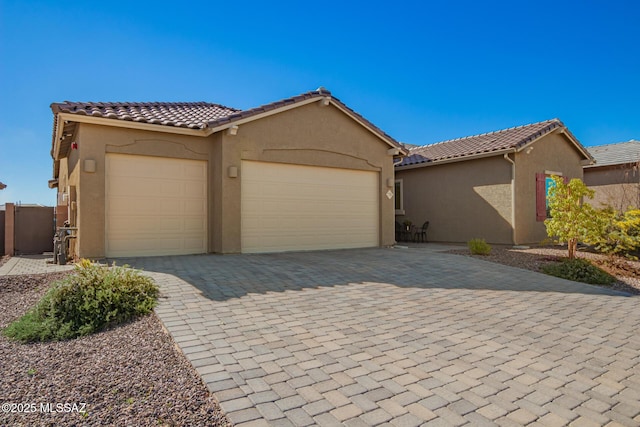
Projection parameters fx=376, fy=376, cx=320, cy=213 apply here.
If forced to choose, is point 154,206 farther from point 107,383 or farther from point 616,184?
point 616,184

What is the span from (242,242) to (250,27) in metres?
6.41

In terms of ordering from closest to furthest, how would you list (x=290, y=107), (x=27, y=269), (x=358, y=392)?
(x=358, y=392) < (x=27, y=269) < (x=290, y=107)

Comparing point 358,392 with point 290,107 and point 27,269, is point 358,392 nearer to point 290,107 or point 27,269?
point 27,269

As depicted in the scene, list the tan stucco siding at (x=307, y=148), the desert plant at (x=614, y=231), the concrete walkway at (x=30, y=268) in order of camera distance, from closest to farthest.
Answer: the concrete walkway at (x=30, y=268), the desert plant at (x=614, y=231), the tan stucco siding at (x=307, y=148)

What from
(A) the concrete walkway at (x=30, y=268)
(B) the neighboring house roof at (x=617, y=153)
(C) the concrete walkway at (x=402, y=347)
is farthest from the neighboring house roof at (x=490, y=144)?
(A) the concrete walkway at (x=30, y=268)

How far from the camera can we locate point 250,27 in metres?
11.2

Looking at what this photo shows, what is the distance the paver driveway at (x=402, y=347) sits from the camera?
2.86m

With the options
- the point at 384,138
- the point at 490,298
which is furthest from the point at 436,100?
the point at 490,298

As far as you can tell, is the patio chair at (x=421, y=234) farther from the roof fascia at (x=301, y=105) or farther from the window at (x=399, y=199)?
the roof fascia at (x=301, y=105)

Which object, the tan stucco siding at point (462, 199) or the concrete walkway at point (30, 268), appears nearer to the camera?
the concrete walkway at point (30, 268)

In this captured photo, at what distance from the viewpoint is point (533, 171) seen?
14.9m

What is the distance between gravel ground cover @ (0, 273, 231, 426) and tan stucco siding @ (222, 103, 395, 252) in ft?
19.6

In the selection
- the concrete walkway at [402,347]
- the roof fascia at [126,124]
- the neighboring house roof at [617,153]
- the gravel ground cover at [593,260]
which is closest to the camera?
the concrete walkway at [402,347]

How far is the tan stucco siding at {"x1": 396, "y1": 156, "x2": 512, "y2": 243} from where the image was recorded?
14.6m
